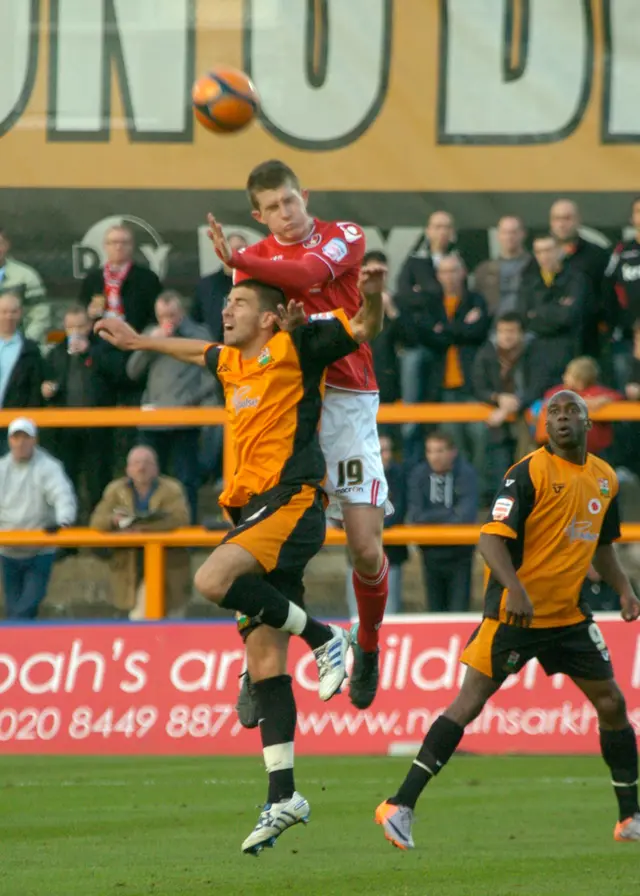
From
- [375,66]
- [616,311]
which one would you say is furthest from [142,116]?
[616,311]

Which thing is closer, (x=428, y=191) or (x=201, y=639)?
(x=201, y=639)

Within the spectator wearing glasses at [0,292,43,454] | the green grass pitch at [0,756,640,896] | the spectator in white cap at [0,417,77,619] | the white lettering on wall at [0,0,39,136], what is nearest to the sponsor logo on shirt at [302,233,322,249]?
the green grass pitch at [0,756,640,896]

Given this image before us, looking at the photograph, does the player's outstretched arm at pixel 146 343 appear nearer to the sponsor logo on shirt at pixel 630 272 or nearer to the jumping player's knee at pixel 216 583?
the jumping player's knee at pixel 216 583

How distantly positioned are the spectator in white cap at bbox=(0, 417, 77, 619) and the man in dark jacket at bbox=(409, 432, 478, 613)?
8.90 ft

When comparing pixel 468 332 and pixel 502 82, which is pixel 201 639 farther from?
pixel 502 82

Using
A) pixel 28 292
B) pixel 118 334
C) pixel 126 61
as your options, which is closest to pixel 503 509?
pixel 118 334

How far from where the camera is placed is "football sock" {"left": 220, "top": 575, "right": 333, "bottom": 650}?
741 centimetres

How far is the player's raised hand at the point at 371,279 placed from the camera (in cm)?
766

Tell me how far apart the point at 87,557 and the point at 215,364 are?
7105 mm

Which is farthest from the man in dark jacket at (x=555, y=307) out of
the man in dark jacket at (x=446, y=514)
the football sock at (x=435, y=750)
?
the football sock at (x=435, y=750)

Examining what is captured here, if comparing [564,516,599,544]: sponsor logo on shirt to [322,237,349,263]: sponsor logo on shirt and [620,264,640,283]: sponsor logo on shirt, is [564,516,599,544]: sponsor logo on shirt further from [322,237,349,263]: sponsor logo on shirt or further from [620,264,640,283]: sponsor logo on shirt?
[620,264,640,283]: sponsor logo on shirt

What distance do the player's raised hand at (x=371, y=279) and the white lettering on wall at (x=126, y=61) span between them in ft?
24.8

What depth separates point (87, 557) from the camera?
14773 millimetres

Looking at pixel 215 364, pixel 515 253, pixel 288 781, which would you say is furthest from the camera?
pixel 515 253
